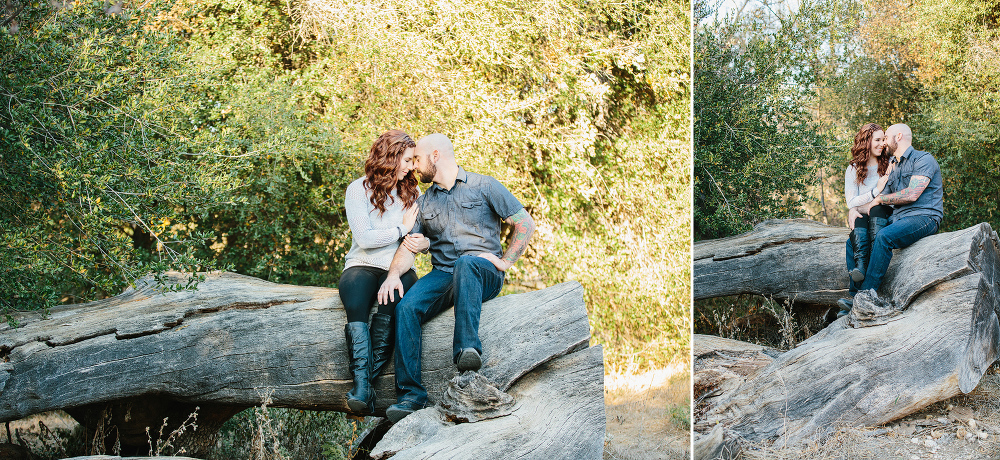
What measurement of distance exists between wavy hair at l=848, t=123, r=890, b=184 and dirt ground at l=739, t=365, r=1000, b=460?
1067 mm

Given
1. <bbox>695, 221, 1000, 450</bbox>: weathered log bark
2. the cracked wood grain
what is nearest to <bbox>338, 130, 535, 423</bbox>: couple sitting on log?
the cracked wood grain

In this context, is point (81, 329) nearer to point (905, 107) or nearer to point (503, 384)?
point (503, 384)

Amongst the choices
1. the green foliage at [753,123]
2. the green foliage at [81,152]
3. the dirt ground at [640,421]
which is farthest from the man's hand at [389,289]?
the dirt ground at [640,421]

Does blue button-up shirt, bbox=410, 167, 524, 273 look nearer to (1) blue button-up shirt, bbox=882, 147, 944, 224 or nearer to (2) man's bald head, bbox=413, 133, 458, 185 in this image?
(2) man's bald head, bbox=413, 133, 458, 185

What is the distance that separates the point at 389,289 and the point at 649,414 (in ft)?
13.2

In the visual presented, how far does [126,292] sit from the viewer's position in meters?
4.65

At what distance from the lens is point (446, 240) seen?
3.70 metres

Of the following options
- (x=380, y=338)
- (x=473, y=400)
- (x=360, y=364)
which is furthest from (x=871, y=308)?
(x=360, y=364)

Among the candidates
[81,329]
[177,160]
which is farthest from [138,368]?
[177,160]

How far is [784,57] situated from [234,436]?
15.6 ft

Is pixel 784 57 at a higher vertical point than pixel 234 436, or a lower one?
higher

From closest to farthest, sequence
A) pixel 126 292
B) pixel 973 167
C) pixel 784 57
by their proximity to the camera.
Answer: pixel 973 167
pixel 784 57
pixel 126 292

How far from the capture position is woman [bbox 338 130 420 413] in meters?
3.57

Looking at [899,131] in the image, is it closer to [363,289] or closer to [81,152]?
[363,289]
